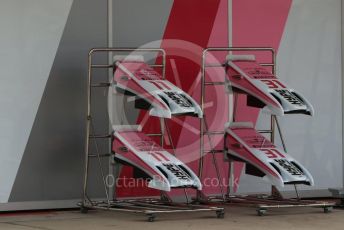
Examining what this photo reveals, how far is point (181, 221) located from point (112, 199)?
4.21 ft

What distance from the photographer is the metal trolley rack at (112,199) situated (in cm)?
783

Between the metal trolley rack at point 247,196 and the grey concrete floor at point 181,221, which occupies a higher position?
the metal trolley rack at point 247,196

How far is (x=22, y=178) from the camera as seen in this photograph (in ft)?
27.3

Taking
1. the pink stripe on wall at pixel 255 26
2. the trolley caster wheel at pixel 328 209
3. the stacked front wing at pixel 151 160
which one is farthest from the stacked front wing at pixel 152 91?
the trolley caster wheel at pixel 328 209

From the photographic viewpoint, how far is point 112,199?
874 centimetres

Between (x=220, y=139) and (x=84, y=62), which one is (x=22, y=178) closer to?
(x=84, y=62)

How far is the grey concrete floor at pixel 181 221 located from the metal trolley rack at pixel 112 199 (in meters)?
0.08

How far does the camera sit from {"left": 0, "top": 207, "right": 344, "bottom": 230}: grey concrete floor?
287 inches

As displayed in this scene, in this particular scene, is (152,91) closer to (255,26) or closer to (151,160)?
(151,160)

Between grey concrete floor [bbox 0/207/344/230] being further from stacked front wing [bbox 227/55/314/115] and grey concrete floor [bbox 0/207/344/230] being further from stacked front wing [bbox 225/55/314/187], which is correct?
stacked front wing [bbox 227/55/314/115]

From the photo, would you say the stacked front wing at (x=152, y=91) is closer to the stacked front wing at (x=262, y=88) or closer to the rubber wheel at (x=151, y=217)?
the stacked front wing at (x=262, y=88)

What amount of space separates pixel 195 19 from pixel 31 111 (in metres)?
1.94

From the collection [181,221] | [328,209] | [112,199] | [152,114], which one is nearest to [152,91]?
[152,114]

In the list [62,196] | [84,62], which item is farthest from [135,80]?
[62,196]
